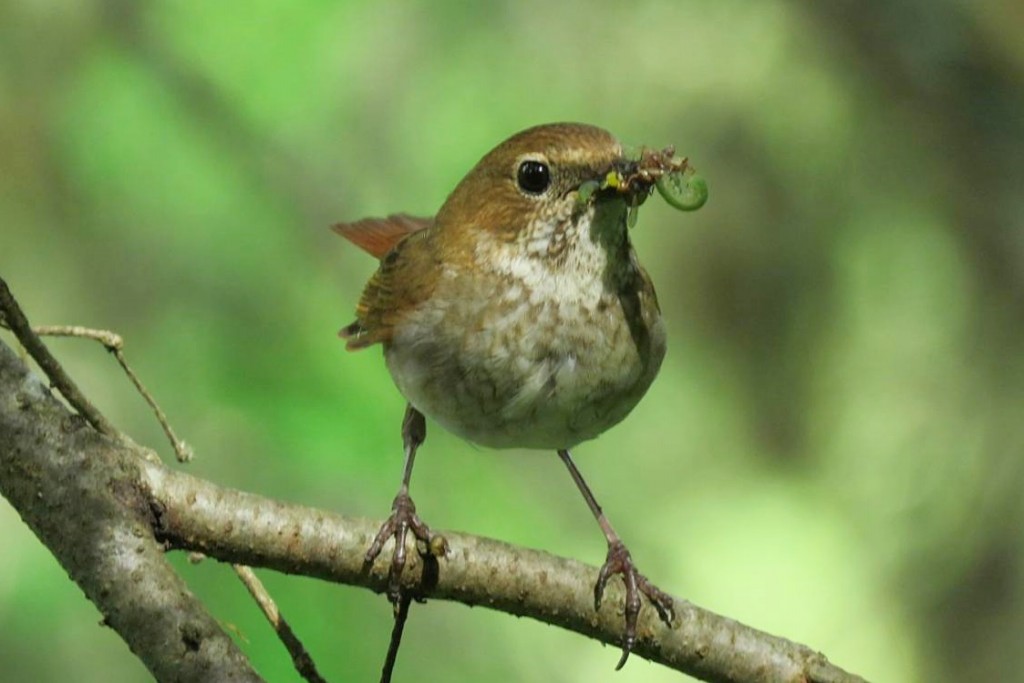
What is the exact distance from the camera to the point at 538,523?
15.7 feet

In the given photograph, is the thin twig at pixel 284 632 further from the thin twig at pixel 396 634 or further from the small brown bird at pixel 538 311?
the small brown bird at pixel 538 311

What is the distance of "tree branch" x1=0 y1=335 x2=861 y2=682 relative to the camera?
205 centimetres

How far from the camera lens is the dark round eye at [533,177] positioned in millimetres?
2842

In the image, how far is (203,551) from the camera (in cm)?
227

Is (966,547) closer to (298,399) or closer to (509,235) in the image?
(298,399)

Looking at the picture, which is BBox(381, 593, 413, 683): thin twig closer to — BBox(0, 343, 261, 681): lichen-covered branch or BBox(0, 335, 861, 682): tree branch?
BBox(0, 335, 861, 682): tree branch

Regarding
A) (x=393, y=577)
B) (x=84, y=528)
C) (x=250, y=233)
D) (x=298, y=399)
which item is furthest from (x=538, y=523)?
(x=84, y=528)

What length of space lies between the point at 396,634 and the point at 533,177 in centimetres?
108

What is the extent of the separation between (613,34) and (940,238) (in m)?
1.81

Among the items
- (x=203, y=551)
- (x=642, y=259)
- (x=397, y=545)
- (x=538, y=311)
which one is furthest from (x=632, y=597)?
(x=642, y=259)

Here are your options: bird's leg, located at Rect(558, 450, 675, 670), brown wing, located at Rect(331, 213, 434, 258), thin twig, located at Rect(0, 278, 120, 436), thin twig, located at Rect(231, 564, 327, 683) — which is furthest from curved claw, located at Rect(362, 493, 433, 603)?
brown wing, located at Rect(331, 213, 434, 258)

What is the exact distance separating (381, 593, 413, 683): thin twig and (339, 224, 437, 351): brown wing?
87cm

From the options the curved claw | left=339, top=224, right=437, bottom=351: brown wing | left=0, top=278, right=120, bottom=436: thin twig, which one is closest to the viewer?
left=0, top=278, right=120, bottom=436: thin twig

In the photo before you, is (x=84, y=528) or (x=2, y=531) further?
(x=2, y=531)
